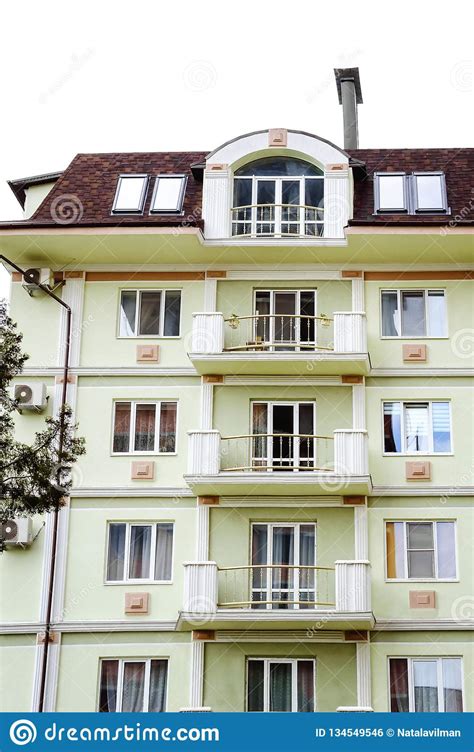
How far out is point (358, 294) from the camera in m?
26.3

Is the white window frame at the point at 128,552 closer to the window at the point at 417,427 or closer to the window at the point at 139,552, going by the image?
the window at the point at 139,552

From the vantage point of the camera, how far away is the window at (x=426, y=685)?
23.3 m

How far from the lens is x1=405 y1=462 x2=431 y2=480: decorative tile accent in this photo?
980 inches

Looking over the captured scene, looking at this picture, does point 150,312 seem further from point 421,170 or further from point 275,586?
point 421,170

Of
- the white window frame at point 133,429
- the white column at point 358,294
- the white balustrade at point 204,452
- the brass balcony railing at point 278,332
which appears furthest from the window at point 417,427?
the white window frame at point 133,429

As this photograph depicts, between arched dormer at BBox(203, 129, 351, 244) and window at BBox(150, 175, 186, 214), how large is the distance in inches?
30.0

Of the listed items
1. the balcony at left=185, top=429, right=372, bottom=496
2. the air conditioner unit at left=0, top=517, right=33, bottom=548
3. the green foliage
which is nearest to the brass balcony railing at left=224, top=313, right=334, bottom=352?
the balcony at left=185, top=429, right=372, bottom=496

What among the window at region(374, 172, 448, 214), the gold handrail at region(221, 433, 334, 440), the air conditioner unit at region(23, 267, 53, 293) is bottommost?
the gold handrail at region(221, 433, 334, 440)

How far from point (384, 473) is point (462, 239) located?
5.11 m

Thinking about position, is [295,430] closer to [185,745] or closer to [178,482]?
[178,482]

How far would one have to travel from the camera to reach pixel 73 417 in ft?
84.3

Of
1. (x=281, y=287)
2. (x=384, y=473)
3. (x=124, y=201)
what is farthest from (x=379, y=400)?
(x=124, y=201)

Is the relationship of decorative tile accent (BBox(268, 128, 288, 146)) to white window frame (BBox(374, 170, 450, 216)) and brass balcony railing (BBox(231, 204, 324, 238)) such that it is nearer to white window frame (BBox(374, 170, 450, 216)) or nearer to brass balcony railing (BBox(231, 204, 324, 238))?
brass balcony railing (BBox(231, 204, 324, 238))

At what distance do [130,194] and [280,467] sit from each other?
7376 mm
